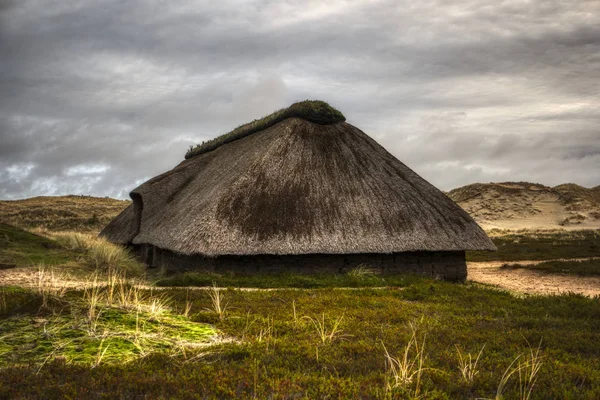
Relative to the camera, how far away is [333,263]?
17641 millimetres

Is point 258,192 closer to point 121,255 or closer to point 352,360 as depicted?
point 121,255

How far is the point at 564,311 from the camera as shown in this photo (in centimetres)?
1162

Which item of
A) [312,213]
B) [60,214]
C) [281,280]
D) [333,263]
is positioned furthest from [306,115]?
[60,214]

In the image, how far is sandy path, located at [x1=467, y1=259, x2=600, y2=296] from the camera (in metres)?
18.8

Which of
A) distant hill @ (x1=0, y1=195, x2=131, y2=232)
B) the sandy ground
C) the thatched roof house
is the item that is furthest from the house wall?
distant hill @ (x1=0, y1=195, x2=131, y2=232)

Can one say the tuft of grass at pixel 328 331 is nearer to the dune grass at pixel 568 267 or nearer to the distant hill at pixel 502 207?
the dune grass at pixel 568 267

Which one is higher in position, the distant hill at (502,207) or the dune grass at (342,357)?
the distant hill at (502,207)

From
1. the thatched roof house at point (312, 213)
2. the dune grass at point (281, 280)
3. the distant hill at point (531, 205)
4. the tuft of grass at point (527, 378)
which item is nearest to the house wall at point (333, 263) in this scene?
the thatched roof house at point (312, 213)

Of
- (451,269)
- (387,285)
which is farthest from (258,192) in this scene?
(451,269)

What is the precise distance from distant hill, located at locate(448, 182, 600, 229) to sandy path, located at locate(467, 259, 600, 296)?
45328mm

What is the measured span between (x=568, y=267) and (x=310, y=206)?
14868 mm

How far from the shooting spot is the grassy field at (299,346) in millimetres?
5969

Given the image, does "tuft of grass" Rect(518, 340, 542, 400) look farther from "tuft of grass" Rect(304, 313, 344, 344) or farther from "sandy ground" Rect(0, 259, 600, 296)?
"sandy ground" Rect(0, 259, 600, 296)

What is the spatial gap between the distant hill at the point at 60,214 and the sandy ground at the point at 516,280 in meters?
32.0
